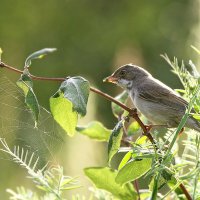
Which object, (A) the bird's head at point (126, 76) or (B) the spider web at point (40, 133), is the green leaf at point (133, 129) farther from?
(A) the bird's head at point (126, 76)

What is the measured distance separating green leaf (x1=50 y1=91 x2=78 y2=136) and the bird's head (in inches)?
42.1

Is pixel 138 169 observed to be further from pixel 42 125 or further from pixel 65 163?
pixel 65 163

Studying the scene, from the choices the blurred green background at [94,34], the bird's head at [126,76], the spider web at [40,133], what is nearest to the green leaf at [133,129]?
the spider web at [40,133]

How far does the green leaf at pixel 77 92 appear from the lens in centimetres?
90

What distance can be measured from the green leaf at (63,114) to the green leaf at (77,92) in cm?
4

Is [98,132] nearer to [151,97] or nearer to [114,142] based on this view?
[114,142]

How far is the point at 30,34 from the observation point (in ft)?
19.6

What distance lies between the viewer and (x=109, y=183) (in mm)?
1040

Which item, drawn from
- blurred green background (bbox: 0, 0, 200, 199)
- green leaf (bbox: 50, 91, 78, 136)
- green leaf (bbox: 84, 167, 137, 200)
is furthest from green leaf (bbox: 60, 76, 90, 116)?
blurred green background (bbox: 0, 0, 200, 199)

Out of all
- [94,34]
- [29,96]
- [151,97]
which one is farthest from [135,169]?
[94,34]

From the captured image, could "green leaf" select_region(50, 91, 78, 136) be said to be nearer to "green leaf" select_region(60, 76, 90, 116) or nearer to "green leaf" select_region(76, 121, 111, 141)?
"green leaf" select_region(60, 76, 90, 116)

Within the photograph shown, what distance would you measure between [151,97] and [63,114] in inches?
46.7

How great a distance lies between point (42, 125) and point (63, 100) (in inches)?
2.0

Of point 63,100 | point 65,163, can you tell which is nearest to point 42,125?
point 63,100
